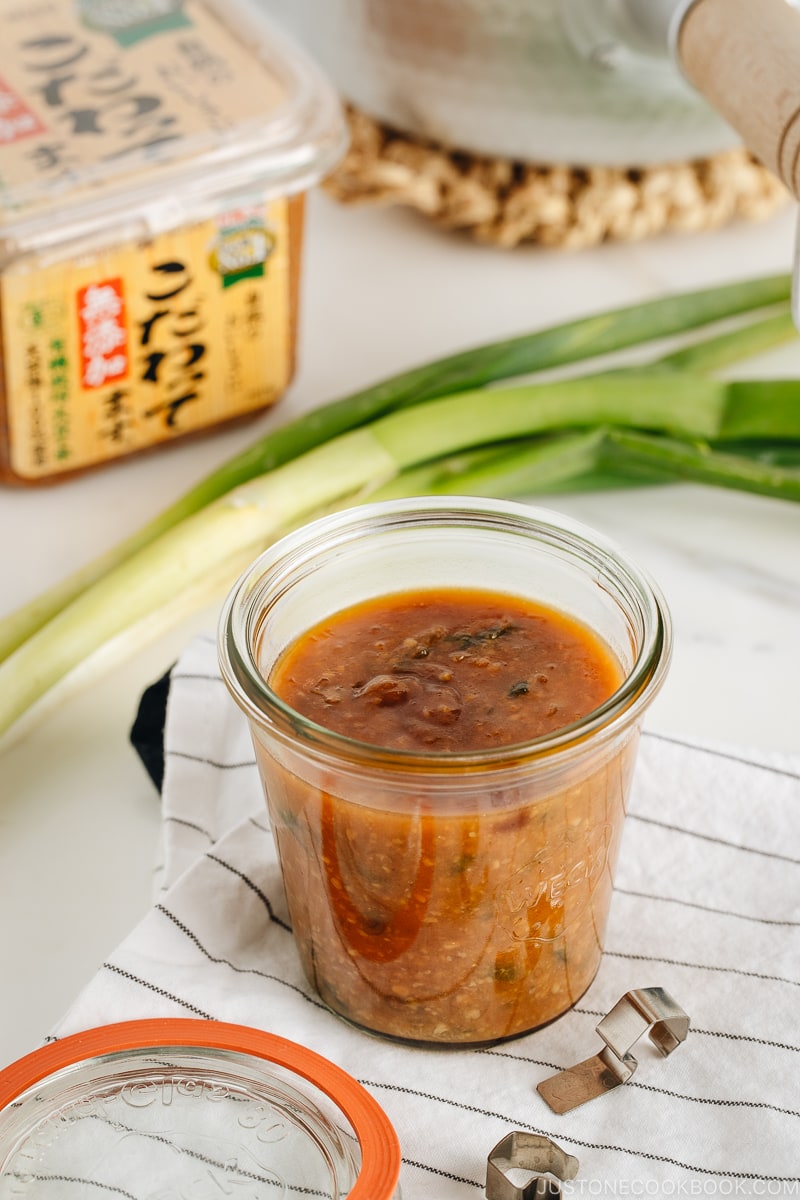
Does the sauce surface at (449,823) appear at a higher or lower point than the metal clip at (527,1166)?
higher

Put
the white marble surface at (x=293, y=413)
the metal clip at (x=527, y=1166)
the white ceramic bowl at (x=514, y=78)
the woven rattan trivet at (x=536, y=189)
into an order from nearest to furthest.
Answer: the metal clip at (x=527, y=1166), the white marble surface at (x=293, y=413), the white ceramic bowl at (x=514, y=78), the woven rattan trivet at (x=536, y=189)

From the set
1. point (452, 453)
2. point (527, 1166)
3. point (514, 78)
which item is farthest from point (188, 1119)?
point (514, 78)

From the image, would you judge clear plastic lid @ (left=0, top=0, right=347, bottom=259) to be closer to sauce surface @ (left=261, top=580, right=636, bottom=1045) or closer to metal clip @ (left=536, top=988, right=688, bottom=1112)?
sauce surface @ (left=261, top=580, right=636, bottom=1045)

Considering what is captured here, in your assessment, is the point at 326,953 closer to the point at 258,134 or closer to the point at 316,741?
the point at 316,741

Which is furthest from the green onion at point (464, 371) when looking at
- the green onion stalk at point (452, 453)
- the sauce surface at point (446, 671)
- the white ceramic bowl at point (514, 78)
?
the sauce surface at point (446, 671)

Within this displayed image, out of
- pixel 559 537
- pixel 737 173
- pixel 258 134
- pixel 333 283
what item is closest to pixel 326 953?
pixel 559 537

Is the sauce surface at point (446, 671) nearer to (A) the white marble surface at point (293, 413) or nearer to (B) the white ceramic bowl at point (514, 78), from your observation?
(A) the white marble surface at point (293, 413)
